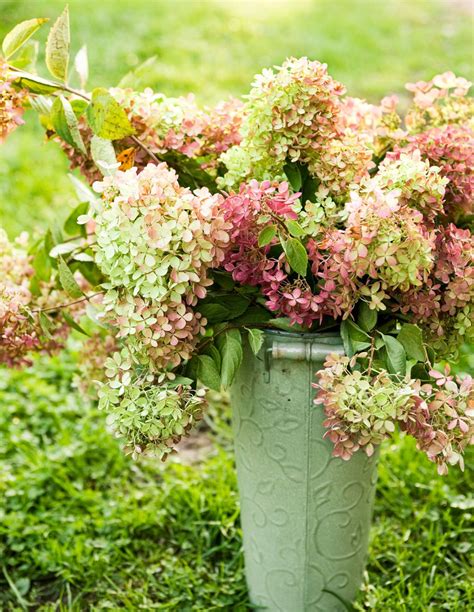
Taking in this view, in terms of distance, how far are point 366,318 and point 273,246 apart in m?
0.21

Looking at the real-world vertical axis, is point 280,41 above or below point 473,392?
above

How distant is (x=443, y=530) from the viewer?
209 cm

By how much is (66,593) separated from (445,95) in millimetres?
1361

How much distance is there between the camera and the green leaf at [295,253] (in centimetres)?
132

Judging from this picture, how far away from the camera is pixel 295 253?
1.32 meters

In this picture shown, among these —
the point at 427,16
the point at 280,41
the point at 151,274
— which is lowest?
the point at 151,274

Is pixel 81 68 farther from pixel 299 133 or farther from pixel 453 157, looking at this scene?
pixel 453 157

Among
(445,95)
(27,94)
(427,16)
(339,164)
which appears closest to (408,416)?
(339,164)

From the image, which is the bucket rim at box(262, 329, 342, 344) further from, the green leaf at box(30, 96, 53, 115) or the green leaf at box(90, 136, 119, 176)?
the green leaf at box(30, 96, 53, 115)

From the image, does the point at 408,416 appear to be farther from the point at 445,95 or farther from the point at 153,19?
the point at 153,19

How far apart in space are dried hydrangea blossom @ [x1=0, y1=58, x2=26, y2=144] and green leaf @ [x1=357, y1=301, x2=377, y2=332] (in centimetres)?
68

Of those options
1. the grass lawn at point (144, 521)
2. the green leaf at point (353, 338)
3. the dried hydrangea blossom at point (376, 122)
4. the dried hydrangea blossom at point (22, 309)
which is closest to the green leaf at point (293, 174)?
the dried hydrangea blossom at point (376, 122)

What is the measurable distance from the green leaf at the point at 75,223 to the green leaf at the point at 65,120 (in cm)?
31

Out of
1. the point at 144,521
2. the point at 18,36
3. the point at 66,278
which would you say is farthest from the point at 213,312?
the point at 144,521
